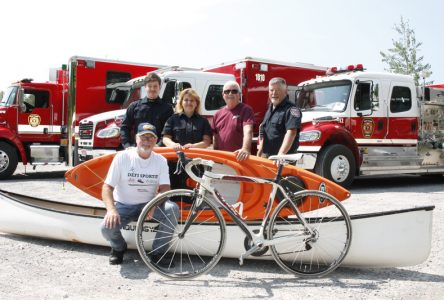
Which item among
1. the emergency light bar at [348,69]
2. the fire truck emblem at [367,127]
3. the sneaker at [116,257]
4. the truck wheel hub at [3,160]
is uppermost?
the emergency light bar at [348,69]

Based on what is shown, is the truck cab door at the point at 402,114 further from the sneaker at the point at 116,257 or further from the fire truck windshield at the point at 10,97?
the fire truck windshield at the point at 10,97

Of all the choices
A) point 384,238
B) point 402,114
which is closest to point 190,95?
point 384,238

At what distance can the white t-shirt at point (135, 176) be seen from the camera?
467 cm

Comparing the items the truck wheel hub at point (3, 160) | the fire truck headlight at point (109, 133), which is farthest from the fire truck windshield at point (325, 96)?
the truck wheel hub at point (3, 160)

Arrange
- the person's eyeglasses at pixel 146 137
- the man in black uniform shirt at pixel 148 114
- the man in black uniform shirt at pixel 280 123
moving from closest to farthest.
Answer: the person's eyeglasses at pixel 146 137 → the man in black uniform shirt at pixel 280 123 → the man in black uniform shirt at pixel 148 114

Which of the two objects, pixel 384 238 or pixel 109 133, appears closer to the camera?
pixel 384 238

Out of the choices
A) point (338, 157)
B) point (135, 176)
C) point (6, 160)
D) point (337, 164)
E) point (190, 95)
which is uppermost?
point (190, 95)

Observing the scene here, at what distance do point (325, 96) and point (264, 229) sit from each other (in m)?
6.85

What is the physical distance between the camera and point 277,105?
5.35 metres

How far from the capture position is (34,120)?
42.1ft

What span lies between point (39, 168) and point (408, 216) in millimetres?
14492

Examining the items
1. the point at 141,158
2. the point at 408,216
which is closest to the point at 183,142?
the point at 141,158

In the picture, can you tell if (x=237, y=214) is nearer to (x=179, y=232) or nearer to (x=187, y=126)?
(x=179, y=232)

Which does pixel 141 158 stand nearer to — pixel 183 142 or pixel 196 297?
pixel 183 142
